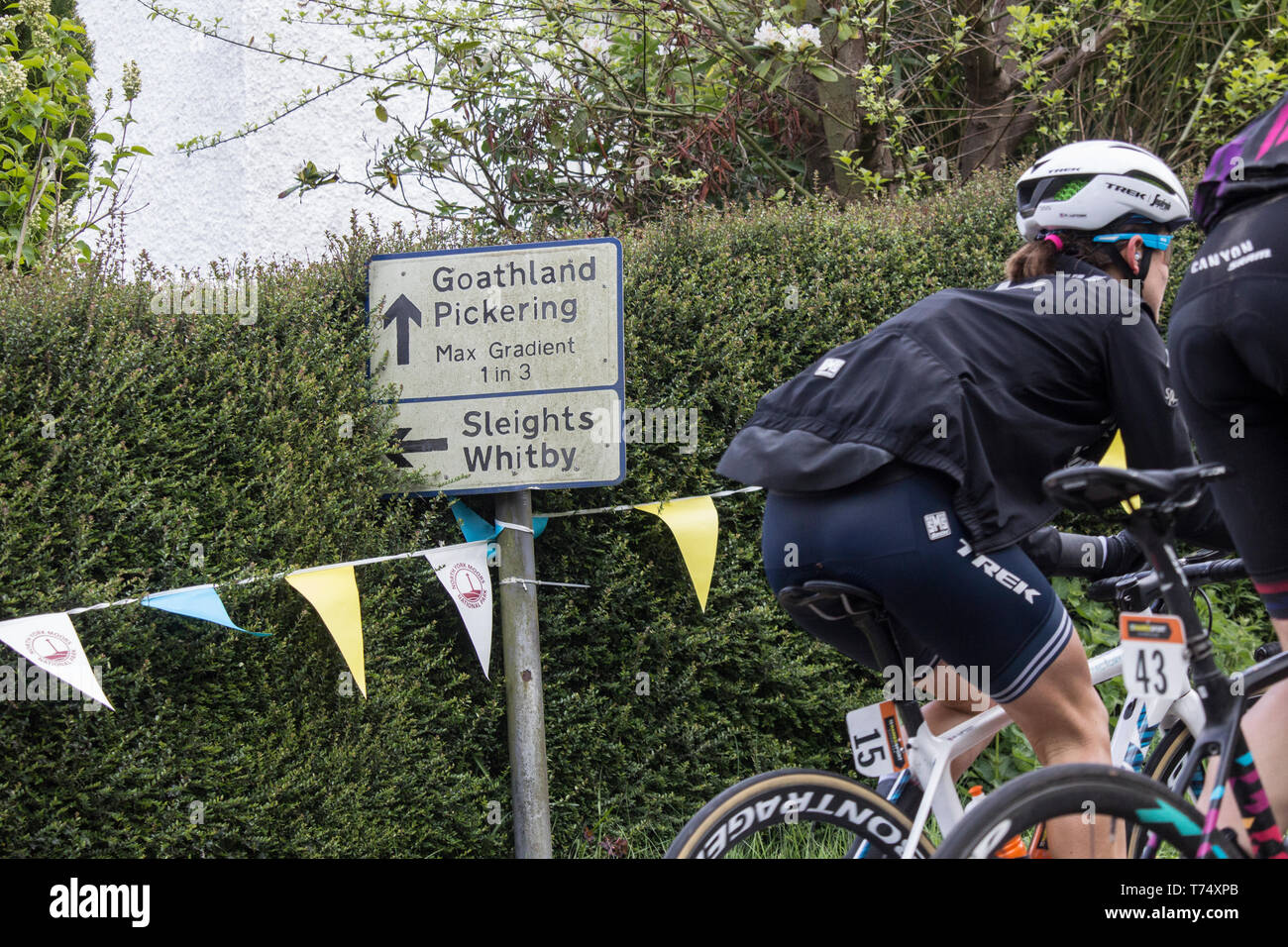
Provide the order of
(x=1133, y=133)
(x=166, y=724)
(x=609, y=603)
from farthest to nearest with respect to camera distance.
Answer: (x=1133, y=133) < (x=609, y=603) < (x=166, y=724)

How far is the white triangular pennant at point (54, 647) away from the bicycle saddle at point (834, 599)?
1813mm

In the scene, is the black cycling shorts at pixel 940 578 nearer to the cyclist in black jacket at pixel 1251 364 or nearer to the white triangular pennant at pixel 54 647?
the cyclist in black jacket at pixel 1251 364

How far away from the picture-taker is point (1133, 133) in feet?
24.9

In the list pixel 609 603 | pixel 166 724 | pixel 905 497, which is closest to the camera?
pixel 905 497

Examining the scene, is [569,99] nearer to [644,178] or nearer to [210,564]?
[644,178]

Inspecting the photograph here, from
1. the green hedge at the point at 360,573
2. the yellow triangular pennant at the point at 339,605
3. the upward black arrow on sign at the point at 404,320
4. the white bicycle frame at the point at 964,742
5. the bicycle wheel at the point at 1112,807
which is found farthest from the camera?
the upward black arrow on sign at the point at 404,320

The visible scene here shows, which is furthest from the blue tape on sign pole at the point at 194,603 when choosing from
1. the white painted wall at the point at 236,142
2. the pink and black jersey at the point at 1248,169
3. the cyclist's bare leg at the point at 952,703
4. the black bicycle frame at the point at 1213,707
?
the white painted wall at the point at 236,142

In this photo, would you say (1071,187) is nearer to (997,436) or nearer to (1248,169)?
(1248,169)

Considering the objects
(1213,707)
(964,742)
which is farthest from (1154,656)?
(964,742)

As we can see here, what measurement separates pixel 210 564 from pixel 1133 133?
6619mm

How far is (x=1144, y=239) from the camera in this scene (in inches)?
104

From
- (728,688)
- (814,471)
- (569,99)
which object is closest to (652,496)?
(728,688)

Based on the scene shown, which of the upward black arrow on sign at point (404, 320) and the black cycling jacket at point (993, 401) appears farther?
the upward black arrow on sign at point (404, 320)

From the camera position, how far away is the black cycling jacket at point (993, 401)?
239 cm
